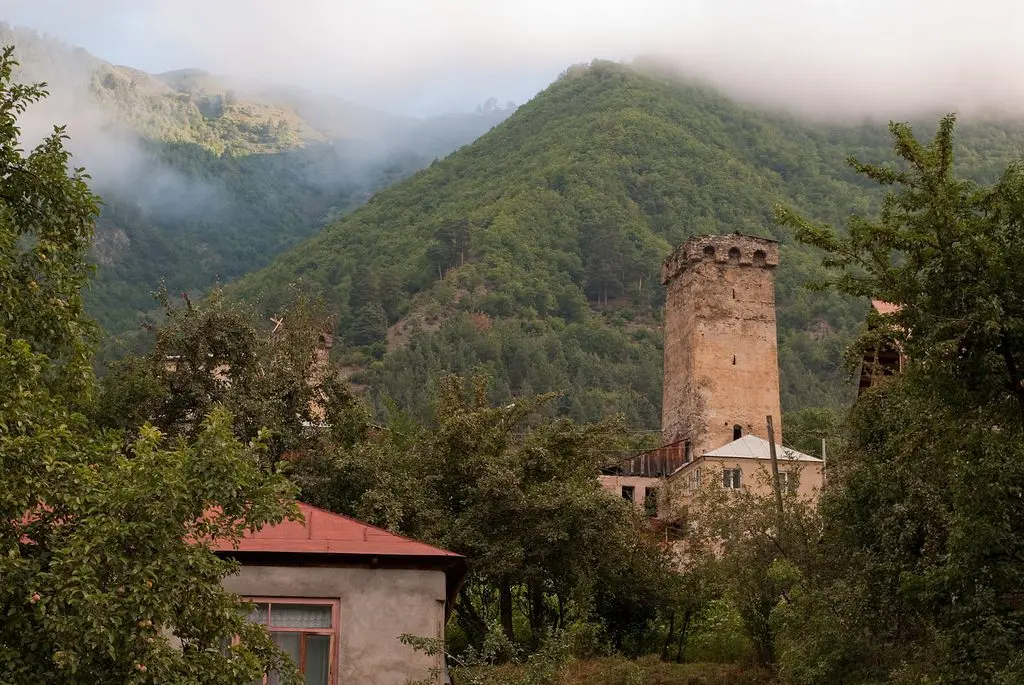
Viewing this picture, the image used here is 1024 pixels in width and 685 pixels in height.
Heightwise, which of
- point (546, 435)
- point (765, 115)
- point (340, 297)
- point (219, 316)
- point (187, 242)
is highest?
point (765, 115)

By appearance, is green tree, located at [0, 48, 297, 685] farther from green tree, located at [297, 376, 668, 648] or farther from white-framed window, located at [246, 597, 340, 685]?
green tree, located at [297, 376, 668, 648]

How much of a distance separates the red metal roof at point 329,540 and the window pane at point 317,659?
118 centimetres

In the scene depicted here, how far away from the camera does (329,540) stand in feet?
64.4

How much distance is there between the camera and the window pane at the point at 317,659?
19000 millimetres

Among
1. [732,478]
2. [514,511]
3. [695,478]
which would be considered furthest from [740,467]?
[514,511]

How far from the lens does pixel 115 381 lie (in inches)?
1353

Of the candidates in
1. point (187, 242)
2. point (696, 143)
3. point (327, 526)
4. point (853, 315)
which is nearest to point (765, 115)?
point (696, 143)

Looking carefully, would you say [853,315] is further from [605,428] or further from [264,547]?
[264,547]

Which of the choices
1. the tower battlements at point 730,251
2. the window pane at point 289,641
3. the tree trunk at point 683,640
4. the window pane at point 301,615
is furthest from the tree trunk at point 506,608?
the tower battlements at point 730,251

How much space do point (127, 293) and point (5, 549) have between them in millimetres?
132248

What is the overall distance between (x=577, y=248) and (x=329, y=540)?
380ft

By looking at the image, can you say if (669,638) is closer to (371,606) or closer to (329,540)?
(371,606)

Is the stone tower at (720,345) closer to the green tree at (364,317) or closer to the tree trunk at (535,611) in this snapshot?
the tree trunk at (535,611)

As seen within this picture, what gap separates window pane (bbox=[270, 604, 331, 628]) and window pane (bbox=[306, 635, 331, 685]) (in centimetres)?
19
